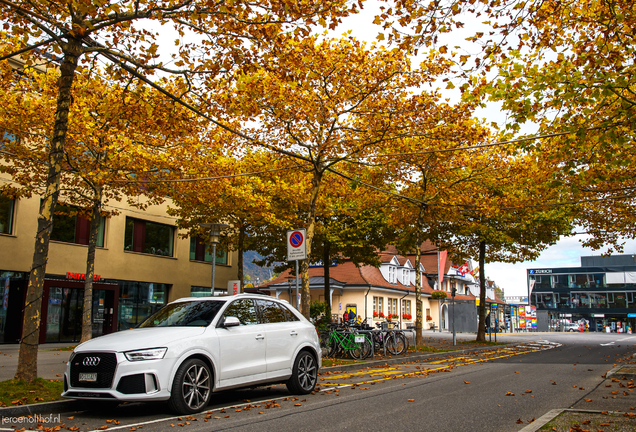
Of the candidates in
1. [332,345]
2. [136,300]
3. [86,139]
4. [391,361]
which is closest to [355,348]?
[332,345]

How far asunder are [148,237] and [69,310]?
20.4ft

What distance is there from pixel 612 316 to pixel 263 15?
10327 cm

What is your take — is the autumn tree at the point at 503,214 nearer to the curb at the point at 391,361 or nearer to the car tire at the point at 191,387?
the curb at the point at 391,361

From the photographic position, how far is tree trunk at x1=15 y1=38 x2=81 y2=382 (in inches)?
336

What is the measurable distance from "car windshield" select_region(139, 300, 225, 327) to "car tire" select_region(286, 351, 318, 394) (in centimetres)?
183

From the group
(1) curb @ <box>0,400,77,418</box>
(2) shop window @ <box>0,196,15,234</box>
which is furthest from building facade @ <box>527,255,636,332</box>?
(1) curb @ <box>0,400,77,418</box>

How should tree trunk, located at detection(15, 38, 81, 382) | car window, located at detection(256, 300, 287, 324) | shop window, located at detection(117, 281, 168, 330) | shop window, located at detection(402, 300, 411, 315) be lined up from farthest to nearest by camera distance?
shop window, located at detection(402, 300, 411, 315)
shop window, located at detection(117, 281, 168, 330)
car window, located at detection(256, 300, 287, 324)
tree trunk, located at detection(15, 38, 81, 382)

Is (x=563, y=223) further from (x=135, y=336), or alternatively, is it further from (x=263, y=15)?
(x=135, y=336)

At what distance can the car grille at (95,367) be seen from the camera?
7180 millimetres

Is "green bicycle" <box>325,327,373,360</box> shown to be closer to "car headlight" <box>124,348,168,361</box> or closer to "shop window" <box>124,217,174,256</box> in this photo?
"car headlight" <box>124,348,168,361</box>

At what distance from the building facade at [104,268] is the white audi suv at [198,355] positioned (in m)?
14.1

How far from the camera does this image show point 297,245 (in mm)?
14703

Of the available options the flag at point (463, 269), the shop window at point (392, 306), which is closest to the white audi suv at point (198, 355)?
the flag at point (463, 269)

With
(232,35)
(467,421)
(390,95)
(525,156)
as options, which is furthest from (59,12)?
(525,156)
